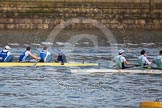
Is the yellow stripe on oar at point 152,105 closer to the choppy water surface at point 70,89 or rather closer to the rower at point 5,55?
the choppy water surface at point 70,89

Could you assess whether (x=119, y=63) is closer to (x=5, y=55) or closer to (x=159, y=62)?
(x=159, y=62)

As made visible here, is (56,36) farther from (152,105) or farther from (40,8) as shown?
(152,105)

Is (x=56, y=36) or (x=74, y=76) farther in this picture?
(x=56, y=36)

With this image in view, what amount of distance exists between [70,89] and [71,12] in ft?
168

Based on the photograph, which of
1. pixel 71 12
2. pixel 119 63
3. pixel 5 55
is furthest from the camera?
pixel 71 12

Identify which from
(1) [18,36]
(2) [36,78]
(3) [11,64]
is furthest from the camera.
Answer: (1) [18,36]

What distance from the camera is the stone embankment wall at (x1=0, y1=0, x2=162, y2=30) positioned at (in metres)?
94.1

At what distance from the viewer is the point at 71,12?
9456 cm

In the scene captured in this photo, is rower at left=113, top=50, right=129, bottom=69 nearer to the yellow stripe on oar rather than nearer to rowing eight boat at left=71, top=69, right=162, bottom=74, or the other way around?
rowing eight boat at left=71, top=69, right=162, bottom=74

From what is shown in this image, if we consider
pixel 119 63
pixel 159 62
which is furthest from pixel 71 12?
pixel 159 62

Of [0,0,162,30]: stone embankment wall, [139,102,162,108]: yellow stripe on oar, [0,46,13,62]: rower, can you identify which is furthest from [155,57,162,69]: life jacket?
[0,0,162,30]: stone embankment wall

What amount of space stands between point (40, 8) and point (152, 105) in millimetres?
60980

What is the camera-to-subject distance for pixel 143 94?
41969 millimetres

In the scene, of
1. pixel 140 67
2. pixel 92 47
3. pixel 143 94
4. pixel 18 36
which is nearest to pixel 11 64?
pixel 140 67
